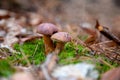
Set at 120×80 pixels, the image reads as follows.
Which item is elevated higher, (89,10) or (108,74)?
(89,10)

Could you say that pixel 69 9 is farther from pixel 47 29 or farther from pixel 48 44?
pixel 47 29

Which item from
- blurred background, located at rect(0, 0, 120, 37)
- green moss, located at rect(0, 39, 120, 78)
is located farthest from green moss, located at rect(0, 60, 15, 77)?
blurred background, located at rect(0, 0, 120, 37)

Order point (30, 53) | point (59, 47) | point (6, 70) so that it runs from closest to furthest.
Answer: point (6, 70)
point (59, 47)
point (30, 53)

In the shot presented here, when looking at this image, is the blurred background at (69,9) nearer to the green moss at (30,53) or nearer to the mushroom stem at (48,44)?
the green moss at (30,53)

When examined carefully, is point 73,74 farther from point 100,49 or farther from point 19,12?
point 19,12

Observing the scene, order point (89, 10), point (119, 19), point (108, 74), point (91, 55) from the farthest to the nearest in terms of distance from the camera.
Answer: point (89, 10) → point (119, 19) → point (91, 55) → point (108, 74)

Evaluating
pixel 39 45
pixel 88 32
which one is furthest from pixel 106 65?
pixel 88 32

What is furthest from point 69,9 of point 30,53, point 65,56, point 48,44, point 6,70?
point 6,70

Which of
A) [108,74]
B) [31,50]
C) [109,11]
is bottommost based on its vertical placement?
[108,74]
